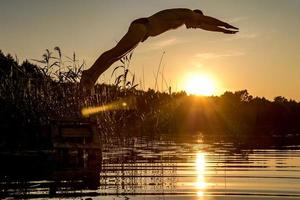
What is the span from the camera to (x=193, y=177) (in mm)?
10883

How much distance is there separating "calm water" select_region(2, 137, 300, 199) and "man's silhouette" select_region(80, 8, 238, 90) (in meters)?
2.18

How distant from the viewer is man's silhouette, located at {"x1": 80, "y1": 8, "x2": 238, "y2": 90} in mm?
10406

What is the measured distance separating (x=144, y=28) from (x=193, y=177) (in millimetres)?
3131

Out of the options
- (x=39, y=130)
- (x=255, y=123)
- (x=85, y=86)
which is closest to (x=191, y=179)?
(x=85, y=86)

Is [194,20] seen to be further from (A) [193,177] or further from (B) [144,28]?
(A) [193,177]

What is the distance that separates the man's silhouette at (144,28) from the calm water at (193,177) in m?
2.18

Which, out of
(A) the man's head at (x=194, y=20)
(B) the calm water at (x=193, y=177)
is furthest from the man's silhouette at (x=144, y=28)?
(B) the calm water at (x=193, y=177)

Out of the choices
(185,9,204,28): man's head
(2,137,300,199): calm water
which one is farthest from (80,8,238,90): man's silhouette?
(2,137,300,199): calm water

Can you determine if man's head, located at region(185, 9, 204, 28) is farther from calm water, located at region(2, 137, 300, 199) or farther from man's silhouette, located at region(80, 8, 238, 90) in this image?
calm water, located at region(2, 137, 300, 199)

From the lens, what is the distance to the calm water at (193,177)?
851 cm

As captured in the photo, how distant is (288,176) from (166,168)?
2957mm

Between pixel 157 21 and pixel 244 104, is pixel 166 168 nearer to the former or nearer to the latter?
pixel 157 21

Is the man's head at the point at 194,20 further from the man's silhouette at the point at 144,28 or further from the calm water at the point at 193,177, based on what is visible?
the calm water at the point at 193,177

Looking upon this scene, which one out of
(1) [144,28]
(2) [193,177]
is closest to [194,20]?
(1) [144,28]
